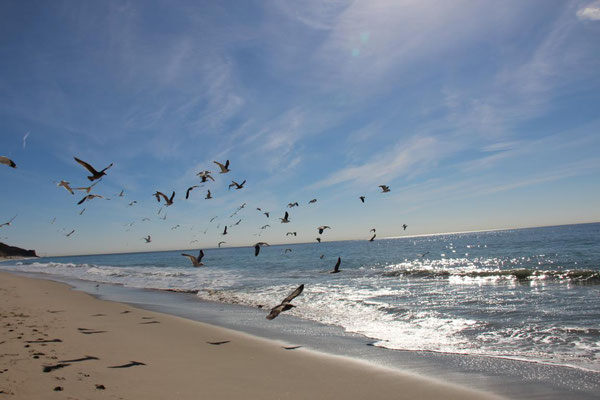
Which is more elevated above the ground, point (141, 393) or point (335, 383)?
point (141, 393)

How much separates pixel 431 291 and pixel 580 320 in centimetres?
808

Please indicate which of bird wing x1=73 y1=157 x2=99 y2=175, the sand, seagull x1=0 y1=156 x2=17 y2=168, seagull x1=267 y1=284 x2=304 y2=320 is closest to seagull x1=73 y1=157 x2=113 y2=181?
bird wing x1=73 y1=157 x2=99 y2=175

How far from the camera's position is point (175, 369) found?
679 centimetres

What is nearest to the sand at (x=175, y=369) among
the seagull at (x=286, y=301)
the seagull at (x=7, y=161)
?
the seagull at (x=286, y=301)

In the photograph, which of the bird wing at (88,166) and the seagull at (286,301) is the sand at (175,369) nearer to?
the seagull at (286,301)

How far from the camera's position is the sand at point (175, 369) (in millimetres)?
5555

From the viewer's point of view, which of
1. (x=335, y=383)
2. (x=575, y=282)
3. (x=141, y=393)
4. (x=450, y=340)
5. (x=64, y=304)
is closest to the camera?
(x=141, y=393)

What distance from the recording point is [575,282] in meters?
20.1

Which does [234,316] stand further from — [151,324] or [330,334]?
[330,334]

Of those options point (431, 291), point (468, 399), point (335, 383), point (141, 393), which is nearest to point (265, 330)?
point (335, 383)

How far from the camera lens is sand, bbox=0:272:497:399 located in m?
5.55

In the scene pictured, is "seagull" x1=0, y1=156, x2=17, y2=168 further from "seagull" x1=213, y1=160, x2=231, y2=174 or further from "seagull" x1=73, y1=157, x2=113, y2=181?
"seagull" x1=213, y1=160, x2=231, y2=174

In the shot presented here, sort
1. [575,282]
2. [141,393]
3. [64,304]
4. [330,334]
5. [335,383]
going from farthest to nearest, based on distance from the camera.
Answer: [575,282]
[64,304]
[330,334]
[335,383]
[141,393]

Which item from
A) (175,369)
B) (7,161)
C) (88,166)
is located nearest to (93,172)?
(88,166)
